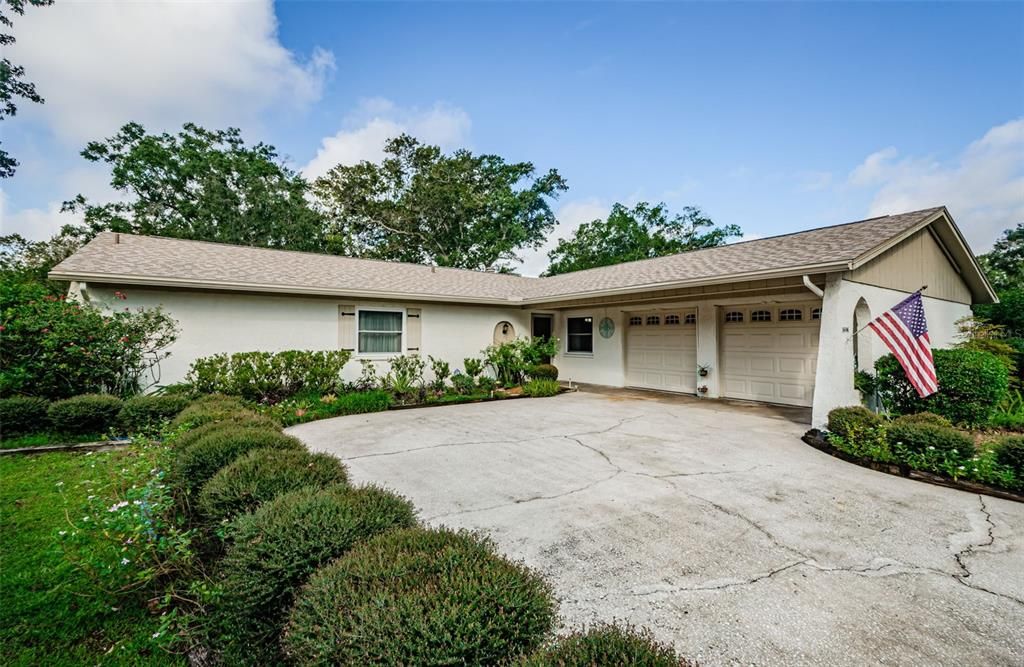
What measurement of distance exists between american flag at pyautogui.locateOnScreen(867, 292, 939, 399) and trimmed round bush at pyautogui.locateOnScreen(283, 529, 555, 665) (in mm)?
6937

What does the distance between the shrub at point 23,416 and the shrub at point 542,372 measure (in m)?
9.69

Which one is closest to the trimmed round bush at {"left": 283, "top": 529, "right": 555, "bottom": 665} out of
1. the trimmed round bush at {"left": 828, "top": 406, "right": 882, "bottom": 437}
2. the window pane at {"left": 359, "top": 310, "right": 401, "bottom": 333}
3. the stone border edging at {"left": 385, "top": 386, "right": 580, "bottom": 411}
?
the trimmed round bush at {"left": 828, "top": 406, "right": 882, "bottom": 437}

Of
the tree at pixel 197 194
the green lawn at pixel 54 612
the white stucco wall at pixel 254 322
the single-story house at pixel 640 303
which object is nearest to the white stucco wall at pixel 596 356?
the single-story house at pixel 640 303

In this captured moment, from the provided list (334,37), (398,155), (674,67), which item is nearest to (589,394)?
(674,67)

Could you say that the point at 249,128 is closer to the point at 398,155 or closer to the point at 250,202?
the point at 250,202

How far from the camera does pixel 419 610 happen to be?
145cm

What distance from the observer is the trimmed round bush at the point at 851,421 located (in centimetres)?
536

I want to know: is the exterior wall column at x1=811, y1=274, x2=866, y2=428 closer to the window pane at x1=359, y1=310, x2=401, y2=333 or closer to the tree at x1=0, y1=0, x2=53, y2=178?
the window pane at x1=359, y1=310, x2=401, y2=333

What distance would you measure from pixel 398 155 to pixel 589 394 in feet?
61.5

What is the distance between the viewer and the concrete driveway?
7.07 ft

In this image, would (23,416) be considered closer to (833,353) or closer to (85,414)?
(85,414)

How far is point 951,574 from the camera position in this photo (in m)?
2.71

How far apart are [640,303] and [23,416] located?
39.1 feet

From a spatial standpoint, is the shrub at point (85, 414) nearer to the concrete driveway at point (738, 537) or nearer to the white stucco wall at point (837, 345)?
the concrete driveway at point (738, 537)
